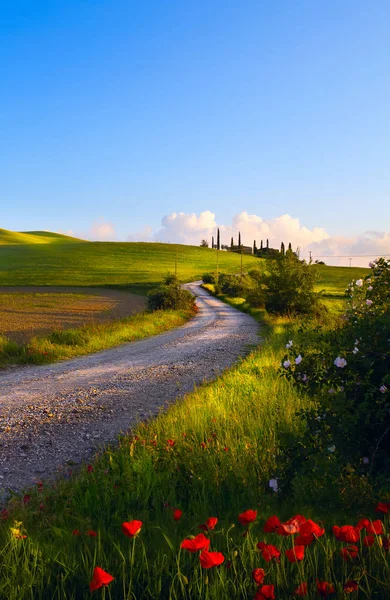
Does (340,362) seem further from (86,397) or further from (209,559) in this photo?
(86,397)

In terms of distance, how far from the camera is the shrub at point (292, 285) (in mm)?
28156

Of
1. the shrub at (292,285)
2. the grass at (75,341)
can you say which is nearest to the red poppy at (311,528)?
the grass at (75,341)

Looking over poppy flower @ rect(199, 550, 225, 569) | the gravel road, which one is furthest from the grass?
poppy flower @ rect(199, 550, 225, 569)


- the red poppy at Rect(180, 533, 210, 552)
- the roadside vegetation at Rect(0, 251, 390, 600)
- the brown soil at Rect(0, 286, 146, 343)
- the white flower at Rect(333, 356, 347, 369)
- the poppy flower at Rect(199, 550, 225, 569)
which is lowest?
the brown soil at Rect(0, 286, 146, 343)

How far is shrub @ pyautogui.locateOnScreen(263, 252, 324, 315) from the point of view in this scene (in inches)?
1109

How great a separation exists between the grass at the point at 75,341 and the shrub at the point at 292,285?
778cm

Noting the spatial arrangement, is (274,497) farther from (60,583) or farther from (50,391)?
(50,391)

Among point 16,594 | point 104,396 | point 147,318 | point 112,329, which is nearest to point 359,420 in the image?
point 16,594

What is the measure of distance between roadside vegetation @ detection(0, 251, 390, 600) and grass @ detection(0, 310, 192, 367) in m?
9.15

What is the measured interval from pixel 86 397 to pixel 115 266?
77.9 metres

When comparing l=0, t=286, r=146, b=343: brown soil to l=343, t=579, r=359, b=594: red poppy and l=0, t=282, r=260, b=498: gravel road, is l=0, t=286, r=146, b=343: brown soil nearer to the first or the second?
l=0, t=282, r=260, b=498: gravel road

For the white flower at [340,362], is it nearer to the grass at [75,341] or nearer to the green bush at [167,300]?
the grass at [75,341]

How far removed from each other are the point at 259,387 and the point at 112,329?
1299cm

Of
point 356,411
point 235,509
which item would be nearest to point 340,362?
point 356,411
